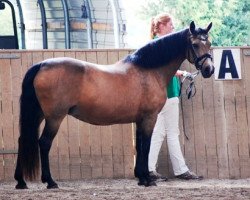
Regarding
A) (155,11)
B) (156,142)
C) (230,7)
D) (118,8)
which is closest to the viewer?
(156,142)

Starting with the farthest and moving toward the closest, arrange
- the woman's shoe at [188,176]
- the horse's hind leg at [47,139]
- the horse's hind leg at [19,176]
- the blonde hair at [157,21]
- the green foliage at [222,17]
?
the green foliage at [222,17]
the woman's shoe at [188,176]
the blonde hair at [157,21]
the horse's hind leg at [19,176]
the horse's hind leg at [47,139]

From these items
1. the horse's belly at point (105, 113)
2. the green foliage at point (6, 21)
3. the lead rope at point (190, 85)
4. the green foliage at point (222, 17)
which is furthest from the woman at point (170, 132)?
the green foliage at point (222, 17)

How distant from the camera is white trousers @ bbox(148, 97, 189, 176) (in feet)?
22.1

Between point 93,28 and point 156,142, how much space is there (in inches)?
175

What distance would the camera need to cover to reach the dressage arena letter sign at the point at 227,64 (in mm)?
6945

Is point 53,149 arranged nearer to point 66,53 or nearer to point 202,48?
point 66,53

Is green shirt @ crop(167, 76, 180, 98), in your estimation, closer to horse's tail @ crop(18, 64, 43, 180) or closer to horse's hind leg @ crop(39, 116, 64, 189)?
horse's hind leg @ crop(39, 116, 64, 189)

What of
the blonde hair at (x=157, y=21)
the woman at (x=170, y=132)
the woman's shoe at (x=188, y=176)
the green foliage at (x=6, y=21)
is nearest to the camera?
the blonde hair at (x=157, y=21)

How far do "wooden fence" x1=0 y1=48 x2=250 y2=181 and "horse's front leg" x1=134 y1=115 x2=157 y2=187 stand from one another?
3.28 ft

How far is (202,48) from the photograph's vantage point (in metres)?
5.95

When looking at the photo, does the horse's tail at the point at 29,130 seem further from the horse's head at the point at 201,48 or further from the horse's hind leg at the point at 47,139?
the horse's head at the point at 201,48

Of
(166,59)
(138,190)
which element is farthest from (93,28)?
(138,190)

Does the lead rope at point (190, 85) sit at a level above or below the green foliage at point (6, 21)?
below

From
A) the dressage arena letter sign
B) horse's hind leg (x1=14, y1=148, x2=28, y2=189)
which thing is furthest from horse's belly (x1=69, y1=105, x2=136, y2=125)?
the dressage arena letter sign
